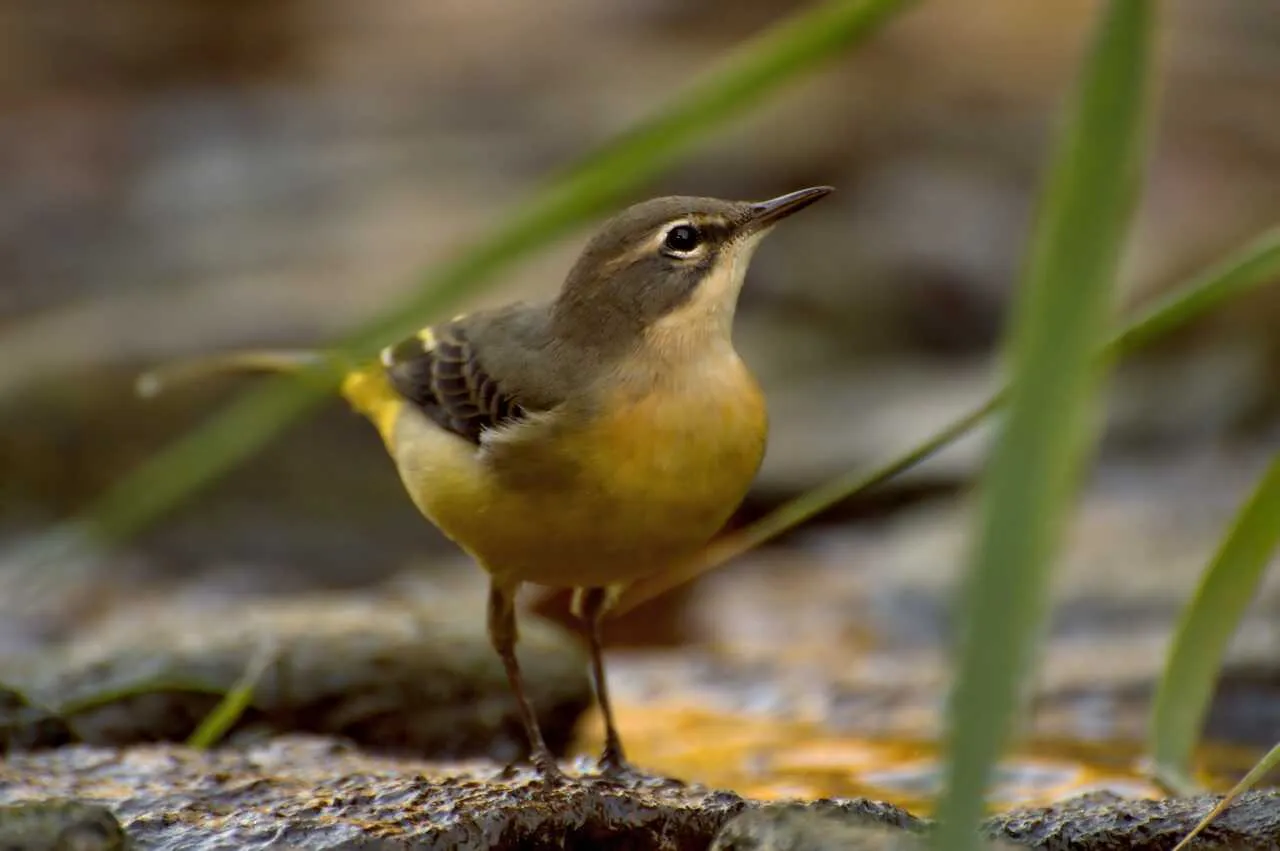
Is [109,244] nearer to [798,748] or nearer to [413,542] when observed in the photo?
[413,542]

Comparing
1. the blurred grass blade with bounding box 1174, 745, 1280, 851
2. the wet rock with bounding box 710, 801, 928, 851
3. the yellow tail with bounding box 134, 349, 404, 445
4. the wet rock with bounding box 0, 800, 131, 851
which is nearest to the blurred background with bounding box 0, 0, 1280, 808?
the yellow tail with bounding box 134, 349, 404, 445

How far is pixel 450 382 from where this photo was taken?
476cm

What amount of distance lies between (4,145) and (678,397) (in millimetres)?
14127

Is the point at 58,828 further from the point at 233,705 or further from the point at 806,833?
the point at 233,705

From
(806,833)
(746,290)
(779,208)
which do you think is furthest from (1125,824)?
(746,290)

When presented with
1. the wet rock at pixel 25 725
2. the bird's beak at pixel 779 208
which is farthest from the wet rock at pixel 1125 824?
the wet rock at pixel 25 725

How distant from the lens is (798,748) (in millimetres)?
5906

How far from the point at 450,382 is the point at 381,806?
4.34ft

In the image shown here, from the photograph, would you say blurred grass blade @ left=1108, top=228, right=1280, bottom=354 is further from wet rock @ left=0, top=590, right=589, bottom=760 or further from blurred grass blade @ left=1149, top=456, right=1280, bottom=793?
wet rock @ left=0, top=590, right=589, bottom=760

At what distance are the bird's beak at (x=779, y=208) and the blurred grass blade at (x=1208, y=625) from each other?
1.25 metres

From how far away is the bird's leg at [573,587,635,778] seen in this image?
461 centimetres

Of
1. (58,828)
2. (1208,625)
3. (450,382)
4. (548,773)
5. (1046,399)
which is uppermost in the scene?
(450,382)

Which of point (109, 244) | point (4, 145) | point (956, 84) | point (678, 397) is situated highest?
point (956, 84)

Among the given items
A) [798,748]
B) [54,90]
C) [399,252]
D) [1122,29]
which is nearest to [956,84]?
[399,252]
